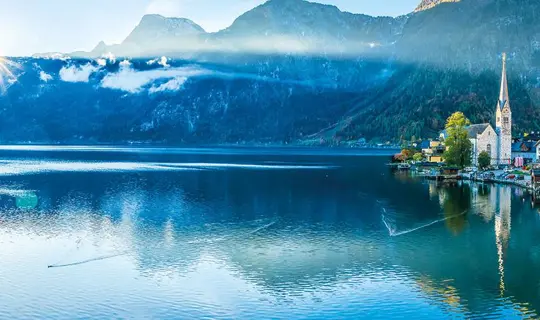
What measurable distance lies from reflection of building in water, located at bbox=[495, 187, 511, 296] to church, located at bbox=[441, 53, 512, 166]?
58.5 meters

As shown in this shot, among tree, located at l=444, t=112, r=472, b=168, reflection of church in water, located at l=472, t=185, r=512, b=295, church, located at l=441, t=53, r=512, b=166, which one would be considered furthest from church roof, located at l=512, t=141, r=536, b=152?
reflection of church in water, located at l=472, t=185, r=512, b=295

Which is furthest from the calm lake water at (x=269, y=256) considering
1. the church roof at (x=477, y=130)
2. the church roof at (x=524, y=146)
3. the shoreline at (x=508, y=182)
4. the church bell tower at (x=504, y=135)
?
the church roof at (x=524, y=146)

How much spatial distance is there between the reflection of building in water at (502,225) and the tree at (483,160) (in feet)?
150

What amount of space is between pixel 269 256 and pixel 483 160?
126038mm

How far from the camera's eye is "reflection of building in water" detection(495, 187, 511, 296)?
203ft

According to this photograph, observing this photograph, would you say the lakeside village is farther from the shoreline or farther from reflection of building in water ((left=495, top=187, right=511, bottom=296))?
reflection of building in water ((left=495, top=187, right=511, bottom=296))

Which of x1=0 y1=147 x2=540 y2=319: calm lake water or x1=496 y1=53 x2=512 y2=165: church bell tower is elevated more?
x1=496 y1=53 x2=512 y2=165: church bell tower

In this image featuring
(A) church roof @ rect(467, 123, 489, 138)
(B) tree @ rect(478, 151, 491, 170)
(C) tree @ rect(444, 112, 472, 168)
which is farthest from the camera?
(A) church roof @ rect(467, 123, 489, 138)

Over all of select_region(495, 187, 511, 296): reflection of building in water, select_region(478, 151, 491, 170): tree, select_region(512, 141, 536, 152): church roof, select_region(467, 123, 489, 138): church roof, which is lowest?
select_region(495, 187, 511, 296): reflection of building in water

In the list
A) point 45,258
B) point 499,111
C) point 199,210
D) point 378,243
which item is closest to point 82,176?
point 199,210

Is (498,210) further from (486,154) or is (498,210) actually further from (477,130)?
(477,130)

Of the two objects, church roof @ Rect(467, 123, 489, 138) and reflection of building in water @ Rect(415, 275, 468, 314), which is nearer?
reflection of building in water @ Rect(415, 275, 468, 314)

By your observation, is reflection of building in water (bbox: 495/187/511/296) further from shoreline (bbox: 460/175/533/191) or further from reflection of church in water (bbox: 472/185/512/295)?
shoreline (bbox: 460/175/533/191)

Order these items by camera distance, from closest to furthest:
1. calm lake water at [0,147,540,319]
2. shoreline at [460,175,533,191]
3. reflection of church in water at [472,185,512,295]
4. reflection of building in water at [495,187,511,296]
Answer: calm lake water at [0,147,540,319], reflection of building in water at [495,187,511,296], reflection of church in water at [472,185,512,295], shoreline at [460,175,533,191]
